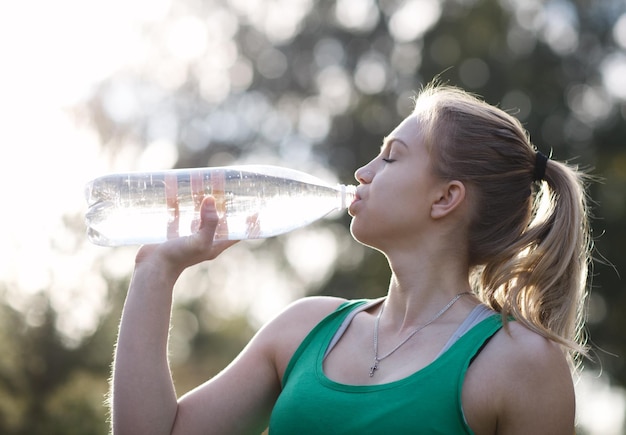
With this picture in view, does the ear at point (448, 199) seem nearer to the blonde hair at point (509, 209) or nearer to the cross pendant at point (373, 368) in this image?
the blonde hair at point (509, 209)

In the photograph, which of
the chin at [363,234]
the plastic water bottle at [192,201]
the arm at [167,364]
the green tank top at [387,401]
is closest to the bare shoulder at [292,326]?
the arm at [167,364]

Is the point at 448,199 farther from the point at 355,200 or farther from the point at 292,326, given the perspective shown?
the point at 292,326

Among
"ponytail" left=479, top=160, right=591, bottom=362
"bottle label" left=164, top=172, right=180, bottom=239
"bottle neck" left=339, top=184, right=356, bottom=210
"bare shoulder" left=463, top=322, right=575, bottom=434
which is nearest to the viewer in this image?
"bare shoulder" left=463, top=322, right=575, bottom=434

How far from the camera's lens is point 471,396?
2434mm

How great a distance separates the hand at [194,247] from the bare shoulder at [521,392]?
2.83ft

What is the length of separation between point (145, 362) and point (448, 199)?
1022mm

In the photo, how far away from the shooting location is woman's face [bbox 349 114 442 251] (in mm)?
2738

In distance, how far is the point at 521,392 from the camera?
2.41m

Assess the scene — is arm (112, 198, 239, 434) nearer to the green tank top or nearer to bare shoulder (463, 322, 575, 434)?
the green tank top

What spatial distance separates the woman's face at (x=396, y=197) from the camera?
8.98 ft

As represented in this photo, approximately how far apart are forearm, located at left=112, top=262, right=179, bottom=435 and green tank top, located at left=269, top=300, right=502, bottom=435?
0.33 m

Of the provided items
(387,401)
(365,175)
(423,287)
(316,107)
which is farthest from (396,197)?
(316,107)

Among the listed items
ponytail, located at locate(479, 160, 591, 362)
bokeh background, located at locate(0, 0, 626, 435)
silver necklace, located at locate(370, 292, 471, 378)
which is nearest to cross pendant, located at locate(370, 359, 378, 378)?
silver necklace, located at locate(370, 292, 471, 378)

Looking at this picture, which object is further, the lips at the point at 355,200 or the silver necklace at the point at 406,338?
the lips at the point at 355,200
